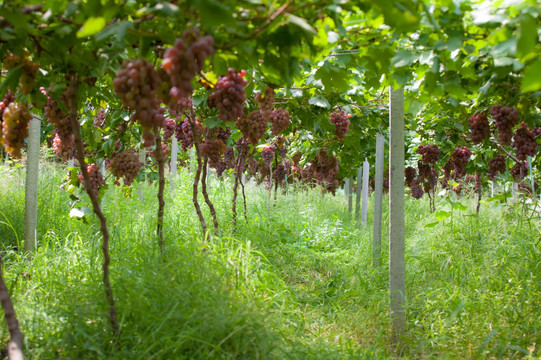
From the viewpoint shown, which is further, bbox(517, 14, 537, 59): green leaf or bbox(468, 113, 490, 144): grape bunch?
bbox(468, 113, 490, 144): grape bunch

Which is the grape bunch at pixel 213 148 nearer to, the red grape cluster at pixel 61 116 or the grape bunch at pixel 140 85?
the red grape cluster at pixel 61 116

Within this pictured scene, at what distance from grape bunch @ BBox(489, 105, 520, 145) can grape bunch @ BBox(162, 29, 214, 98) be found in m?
1.80

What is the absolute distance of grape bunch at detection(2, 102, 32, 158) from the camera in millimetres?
1757

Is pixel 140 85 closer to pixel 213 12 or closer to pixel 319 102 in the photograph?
pixel 213 12

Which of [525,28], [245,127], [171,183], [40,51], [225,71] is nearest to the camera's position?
[525,28]

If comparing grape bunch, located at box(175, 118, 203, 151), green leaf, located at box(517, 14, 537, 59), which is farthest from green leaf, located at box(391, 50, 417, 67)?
grape bunch, located at box(175, 118, 203, 151)

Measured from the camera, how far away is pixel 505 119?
227 cm

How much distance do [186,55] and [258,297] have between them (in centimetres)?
144

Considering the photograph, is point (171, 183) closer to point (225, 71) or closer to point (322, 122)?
point (322, 122)

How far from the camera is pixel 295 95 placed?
9.52 ft

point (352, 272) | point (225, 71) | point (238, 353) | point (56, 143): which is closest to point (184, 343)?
point (238, 353)

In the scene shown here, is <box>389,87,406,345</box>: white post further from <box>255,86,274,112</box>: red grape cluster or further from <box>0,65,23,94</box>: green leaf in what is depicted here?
<box>0,65,23,94</box>: green leaf

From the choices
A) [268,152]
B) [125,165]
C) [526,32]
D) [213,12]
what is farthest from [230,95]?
[268,152]

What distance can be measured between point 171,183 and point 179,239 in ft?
12.1
